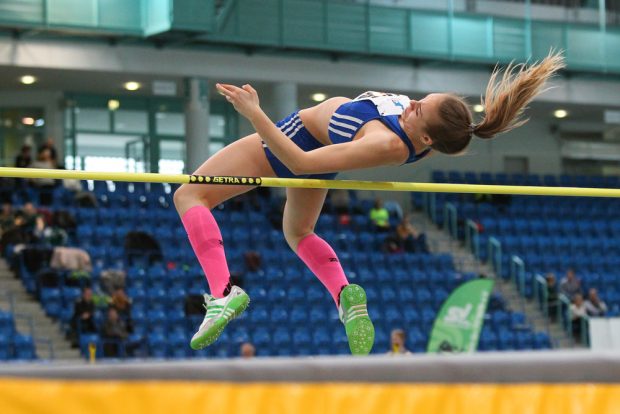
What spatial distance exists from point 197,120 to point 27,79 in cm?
282

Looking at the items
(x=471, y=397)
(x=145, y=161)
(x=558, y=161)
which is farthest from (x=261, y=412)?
(x=558, y=161)

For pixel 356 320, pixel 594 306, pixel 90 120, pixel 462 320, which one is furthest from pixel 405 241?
pixel 356 320

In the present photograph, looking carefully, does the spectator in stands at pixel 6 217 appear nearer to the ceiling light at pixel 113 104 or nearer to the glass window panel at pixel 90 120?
the glass window panel at pixel 90 120

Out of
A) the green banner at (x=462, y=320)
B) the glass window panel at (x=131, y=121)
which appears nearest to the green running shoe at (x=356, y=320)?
the green banner at (x=462, y=320)

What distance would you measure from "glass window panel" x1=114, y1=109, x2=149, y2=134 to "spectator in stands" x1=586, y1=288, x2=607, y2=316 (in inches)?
326

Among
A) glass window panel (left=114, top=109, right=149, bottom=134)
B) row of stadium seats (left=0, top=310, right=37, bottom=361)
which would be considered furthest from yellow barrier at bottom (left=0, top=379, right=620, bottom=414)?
glass window panel (left=114, top=109, right=149, bottom=134)

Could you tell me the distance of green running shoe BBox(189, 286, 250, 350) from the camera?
4.80 m

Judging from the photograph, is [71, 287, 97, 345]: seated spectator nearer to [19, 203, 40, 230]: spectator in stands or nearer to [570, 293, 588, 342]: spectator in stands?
[19, 203, 40, 230]: spectator in stands

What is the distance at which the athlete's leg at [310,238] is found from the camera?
5.35m

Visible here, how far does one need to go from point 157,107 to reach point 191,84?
2.53m

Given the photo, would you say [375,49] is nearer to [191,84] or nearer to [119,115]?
[191,84]

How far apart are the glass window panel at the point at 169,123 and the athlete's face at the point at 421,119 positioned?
1611 centimetres

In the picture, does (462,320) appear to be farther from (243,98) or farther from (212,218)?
(243,98)

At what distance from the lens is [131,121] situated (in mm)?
20438
